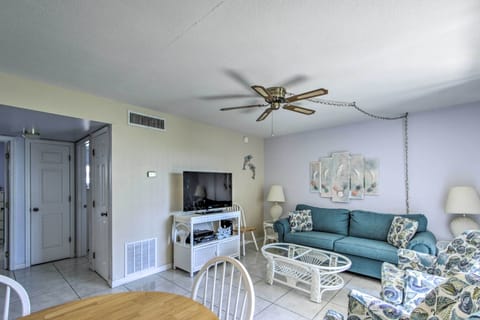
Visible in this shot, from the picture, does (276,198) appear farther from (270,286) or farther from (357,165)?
(270,286)

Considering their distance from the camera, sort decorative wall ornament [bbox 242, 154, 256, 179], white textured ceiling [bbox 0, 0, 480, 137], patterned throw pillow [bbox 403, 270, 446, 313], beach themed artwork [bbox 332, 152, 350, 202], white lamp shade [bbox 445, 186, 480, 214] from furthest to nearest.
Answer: decorative wall ornament [bbox 242, 154, 256, 179] → beach themed artwork [bbox 332, 152, 350, 202] → white lamp shade [bbox 445, 186, 480, 214] → patterned throw pillow [bbox 403, 270, 446, 313] → white textured ceiling [bbox 0, 0, 480, 137]

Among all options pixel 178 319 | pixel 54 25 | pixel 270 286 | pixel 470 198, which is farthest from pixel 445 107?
pixel 54 25

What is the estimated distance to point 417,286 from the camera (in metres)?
1.77

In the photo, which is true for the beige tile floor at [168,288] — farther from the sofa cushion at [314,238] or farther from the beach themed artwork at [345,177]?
the beach themed artwork at [345,177]

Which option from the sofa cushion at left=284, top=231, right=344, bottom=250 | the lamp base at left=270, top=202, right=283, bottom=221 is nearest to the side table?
the lamp base at left=270, top=202, right=283, bottom=221

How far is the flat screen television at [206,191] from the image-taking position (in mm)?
3693

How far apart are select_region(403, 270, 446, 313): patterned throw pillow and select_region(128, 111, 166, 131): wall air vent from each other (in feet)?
11.1

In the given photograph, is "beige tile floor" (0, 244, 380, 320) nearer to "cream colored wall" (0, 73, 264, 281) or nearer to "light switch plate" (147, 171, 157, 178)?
"cream colored wall" (0, 73, 264, 281)

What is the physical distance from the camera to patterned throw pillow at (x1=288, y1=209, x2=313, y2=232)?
168 inches

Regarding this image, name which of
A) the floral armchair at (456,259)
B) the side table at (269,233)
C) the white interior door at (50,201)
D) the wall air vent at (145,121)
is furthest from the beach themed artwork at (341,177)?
the white interior door at (50,201)

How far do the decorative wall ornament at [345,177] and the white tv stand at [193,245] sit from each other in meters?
→ 1.87

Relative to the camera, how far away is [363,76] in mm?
2412

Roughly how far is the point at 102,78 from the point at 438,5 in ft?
9.06

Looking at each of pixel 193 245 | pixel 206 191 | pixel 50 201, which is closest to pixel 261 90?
pixel 206 191
